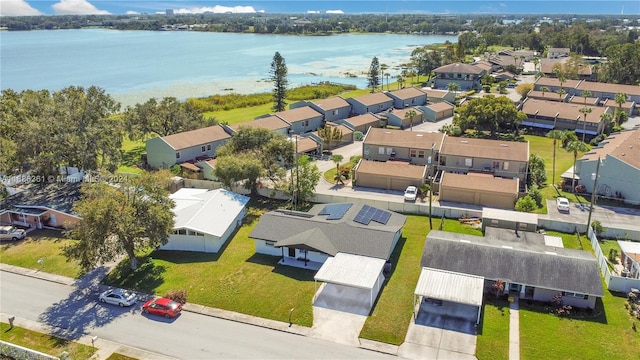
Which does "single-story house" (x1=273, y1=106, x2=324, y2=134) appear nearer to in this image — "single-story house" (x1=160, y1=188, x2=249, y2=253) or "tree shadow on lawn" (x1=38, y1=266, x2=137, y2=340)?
"single-story house" (x1=160, y1=188, x2=249, y2=253)

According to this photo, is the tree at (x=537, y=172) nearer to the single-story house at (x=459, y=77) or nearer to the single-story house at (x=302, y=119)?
the single-story house at (x=302, y=119)

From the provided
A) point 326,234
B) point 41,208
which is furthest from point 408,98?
point 41,208

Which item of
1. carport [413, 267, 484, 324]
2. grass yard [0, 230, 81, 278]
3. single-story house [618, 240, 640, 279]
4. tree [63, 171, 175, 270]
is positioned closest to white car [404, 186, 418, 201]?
carport [413, 267, 484, 324]

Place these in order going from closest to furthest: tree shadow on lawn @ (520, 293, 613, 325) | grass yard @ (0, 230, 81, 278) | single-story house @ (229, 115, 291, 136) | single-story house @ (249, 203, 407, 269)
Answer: tree shadow on lawn @ (520, 293, 613, 325) < single-story house @ (249, 203, 407, 269) < grass yard @ (0, 230, 81, 278) < single-story house @ (229, 115, 291, 136)

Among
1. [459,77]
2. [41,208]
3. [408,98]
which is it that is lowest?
[41,208]

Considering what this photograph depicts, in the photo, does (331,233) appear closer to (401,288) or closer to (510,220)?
(401,288)

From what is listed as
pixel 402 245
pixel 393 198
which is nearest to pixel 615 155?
pixel 393 198
